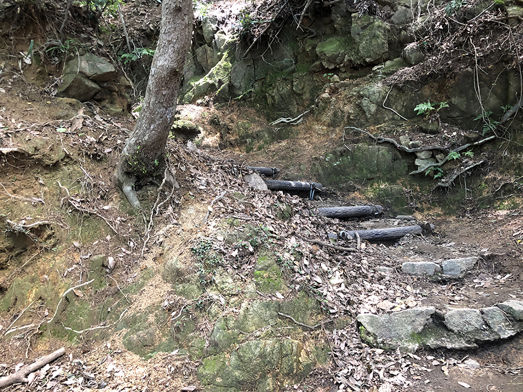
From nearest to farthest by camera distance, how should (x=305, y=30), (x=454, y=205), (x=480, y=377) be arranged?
(x=480, y=377) → (x=454, y=205) → (x=305, y=30)

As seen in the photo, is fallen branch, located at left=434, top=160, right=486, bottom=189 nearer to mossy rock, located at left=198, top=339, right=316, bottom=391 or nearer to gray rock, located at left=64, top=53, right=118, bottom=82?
mossy rock, located at left=198, top=339, right=316, bottom=391

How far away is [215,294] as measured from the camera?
4.31 meters

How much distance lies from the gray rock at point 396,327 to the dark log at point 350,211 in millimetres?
3473

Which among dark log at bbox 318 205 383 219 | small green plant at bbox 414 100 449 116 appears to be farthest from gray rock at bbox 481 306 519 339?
small green plant at bbox 414 100 449 116

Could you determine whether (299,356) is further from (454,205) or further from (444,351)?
(454,205)

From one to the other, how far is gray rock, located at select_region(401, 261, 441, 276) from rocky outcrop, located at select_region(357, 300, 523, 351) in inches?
50.8

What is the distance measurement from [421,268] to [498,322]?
1.62 meters

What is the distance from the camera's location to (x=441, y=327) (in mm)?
4523

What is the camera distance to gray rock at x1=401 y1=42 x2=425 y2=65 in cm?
969

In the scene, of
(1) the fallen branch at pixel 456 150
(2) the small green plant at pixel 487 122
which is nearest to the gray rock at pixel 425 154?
(1) the fallen branch at pixel 456 150

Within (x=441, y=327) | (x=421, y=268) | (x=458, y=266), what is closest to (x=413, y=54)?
(x=458, y=266)

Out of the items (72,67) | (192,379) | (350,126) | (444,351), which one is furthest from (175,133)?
(444,351)

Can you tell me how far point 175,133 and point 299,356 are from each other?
28.6 feet

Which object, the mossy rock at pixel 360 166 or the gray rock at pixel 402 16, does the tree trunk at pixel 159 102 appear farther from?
the gray rock at pixel 402 16
